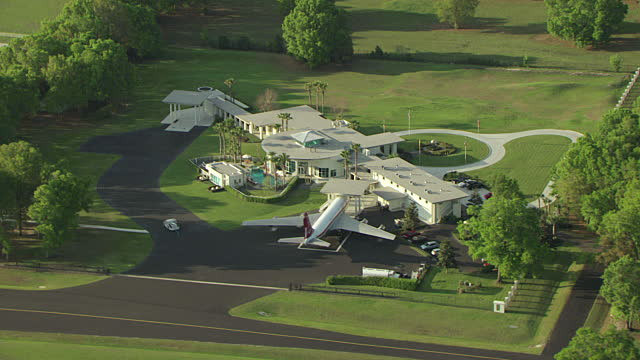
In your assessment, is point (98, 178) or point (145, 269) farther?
point (98, 178)

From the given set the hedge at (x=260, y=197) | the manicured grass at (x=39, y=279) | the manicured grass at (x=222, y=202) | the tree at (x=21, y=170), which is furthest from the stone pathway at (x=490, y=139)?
the tree at (x=21, y=170)

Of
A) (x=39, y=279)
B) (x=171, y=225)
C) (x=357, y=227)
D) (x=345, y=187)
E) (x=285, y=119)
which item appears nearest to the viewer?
(x=39, y=279)

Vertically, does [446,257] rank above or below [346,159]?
below

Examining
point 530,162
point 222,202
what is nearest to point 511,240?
point 530,162

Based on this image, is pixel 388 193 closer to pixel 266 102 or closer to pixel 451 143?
pixel 451 143

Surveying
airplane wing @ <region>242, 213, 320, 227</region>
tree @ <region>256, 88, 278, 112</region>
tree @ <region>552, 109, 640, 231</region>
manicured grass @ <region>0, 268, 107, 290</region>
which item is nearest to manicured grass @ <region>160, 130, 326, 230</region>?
airplane wing @ <region>242, 213, 320, 227</region>

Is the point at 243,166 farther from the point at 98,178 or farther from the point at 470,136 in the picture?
the point at 470,136

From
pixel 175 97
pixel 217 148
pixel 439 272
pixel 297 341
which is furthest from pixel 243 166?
pixel 297 341
